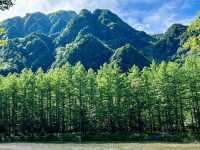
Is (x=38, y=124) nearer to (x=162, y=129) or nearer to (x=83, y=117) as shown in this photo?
(x=83, y=117)

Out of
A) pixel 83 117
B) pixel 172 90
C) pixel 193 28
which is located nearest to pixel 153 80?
pixel 172 90

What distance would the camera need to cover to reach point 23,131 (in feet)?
321

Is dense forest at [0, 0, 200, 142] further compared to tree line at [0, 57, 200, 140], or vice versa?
tree line at [0, 57, 200, 140]

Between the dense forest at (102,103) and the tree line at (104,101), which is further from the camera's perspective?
the tree line at (104,101)

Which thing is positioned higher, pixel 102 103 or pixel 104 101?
pixel 104 101

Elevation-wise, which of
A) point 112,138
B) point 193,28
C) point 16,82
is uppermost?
point 16,82

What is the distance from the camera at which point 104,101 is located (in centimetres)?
9144

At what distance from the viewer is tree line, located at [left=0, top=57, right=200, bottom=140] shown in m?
86.7

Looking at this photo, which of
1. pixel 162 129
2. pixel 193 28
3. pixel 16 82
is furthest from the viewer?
pixel 16 82

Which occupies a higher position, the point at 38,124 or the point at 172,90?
the point at 172,90

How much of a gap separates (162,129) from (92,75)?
20.0 meters

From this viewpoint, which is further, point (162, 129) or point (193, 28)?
point (162, 129)

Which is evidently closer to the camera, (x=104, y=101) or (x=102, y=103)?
(x=104, y=101)

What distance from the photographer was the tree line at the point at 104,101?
3413 inches
